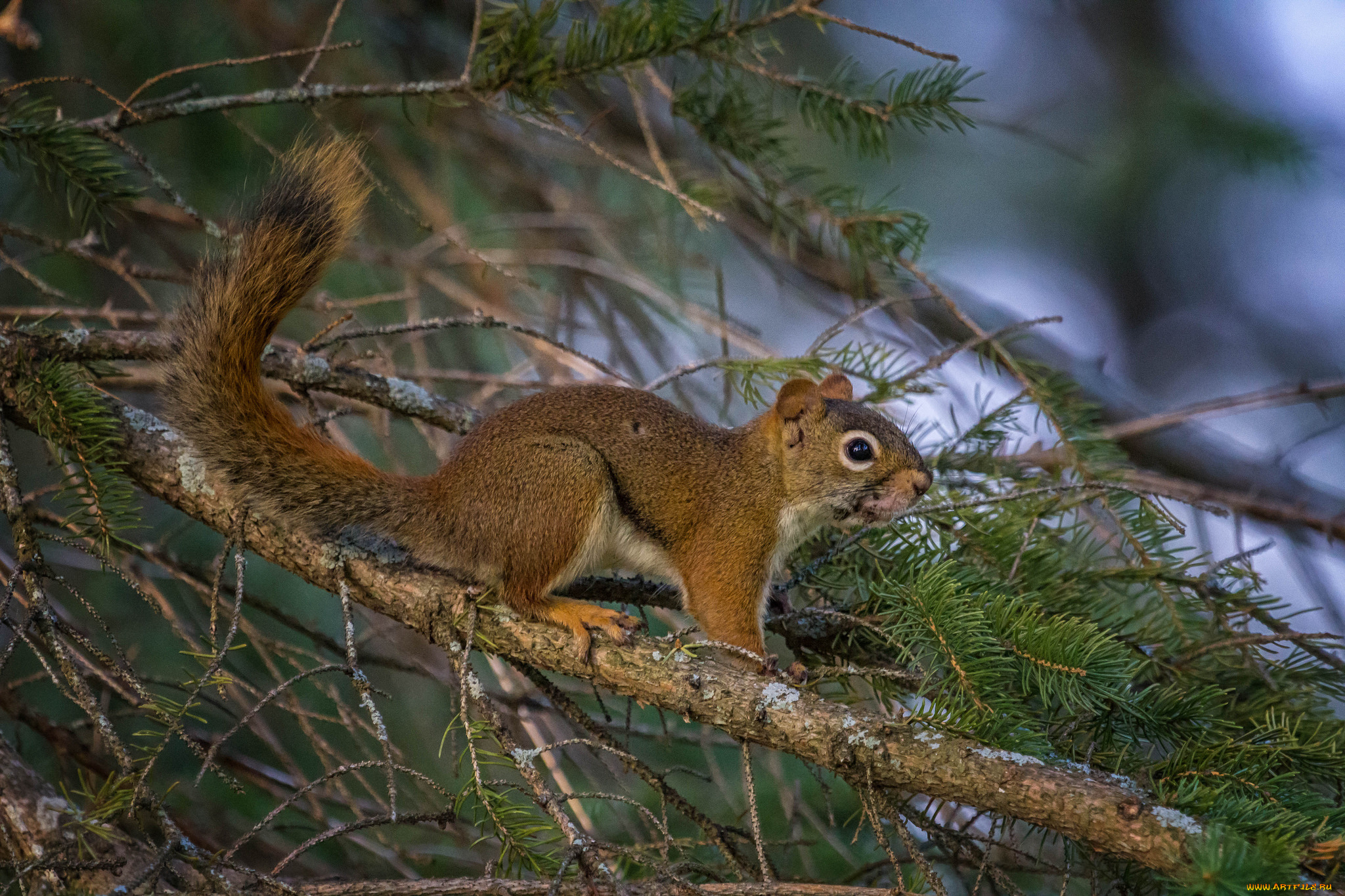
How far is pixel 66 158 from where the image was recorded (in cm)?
179

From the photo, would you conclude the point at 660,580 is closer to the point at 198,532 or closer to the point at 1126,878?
the point at 1126,878

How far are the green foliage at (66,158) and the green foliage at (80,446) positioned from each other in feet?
1.25

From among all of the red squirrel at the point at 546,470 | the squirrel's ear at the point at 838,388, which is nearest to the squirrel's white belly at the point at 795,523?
the red squirrel at the point at 546,470

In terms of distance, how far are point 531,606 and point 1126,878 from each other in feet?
3.62

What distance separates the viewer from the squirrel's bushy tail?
69.8 inches

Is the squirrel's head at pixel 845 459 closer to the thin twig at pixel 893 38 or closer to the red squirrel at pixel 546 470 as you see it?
the red squirrel at pixel 546 470

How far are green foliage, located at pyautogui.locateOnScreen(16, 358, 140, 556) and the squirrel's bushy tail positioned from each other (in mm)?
148

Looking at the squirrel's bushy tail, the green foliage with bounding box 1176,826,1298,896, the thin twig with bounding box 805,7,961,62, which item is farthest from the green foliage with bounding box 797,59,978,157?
the green foliage with bounding box 1176,826,1298,896

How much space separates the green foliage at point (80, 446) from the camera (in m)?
1.61

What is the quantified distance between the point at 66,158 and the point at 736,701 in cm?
158

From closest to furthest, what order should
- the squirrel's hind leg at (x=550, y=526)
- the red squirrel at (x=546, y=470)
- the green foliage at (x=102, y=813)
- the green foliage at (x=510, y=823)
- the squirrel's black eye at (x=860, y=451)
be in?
the green foliage at (x=102, y=813)
the green foliage at (x=510, y=823)
the red squirrel at (x=546, y=470)
the squirrel's hind leg at (x=550, y=526)
the squirrel's black eye at (x=860, y=451)

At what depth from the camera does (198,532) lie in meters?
2.99

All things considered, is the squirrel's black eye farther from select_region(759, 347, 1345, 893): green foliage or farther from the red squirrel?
select_region(759, 347, 1345, 893): green foliage

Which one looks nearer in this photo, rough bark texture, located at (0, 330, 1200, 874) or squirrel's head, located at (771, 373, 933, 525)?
rough bark texture, located at (0, 330, 1200, 874)
